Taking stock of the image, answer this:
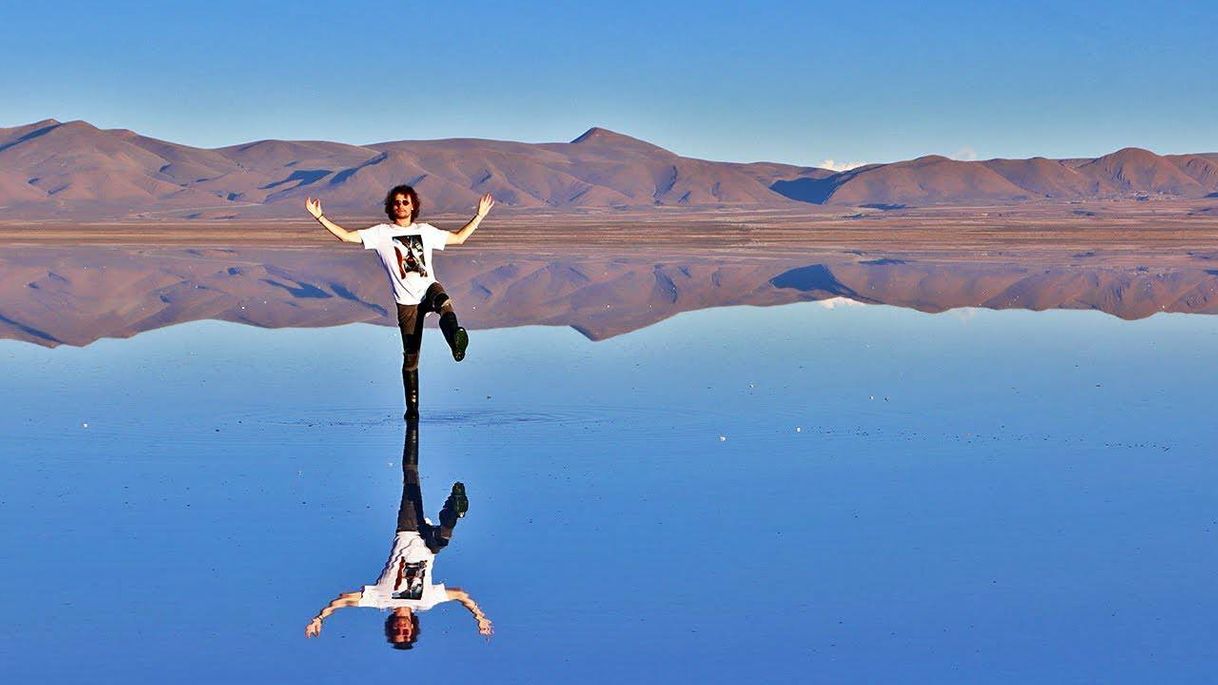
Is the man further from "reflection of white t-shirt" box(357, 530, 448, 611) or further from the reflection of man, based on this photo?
"reflection of white t-shirt" box(357, 530, 448, 611)

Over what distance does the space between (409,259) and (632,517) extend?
382 cm

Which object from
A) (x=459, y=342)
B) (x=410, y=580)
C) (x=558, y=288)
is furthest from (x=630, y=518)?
(x=558, y=288)

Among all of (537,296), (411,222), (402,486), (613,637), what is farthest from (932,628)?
(537,296)

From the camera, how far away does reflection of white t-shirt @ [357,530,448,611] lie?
625 centimetres

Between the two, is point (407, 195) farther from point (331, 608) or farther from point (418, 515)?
point (331, 608)

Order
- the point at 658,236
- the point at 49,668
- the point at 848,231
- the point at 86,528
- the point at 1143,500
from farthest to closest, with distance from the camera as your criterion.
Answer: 1. the point at 848,231
2. the point at 658,236
3. the point at 1143,500
4. the point at 86,528
5. the point at 49,668

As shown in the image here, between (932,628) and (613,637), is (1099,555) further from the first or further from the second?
(613,637)

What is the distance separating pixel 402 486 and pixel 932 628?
3.60 meters

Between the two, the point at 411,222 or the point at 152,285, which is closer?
the point at 411,222

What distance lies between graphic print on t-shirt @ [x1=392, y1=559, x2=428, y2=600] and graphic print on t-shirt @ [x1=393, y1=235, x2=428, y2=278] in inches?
175

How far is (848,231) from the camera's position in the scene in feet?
216

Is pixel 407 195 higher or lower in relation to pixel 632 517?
higher

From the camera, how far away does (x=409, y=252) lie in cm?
1115

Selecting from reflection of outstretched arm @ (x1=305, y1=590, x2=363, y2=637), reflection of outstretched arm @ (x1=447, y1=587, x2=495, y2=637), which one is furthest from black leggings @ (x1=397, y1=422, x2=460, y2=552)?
reflection of outstretched arm @ (x1=305, y1=590, x2=363, y2=637)
